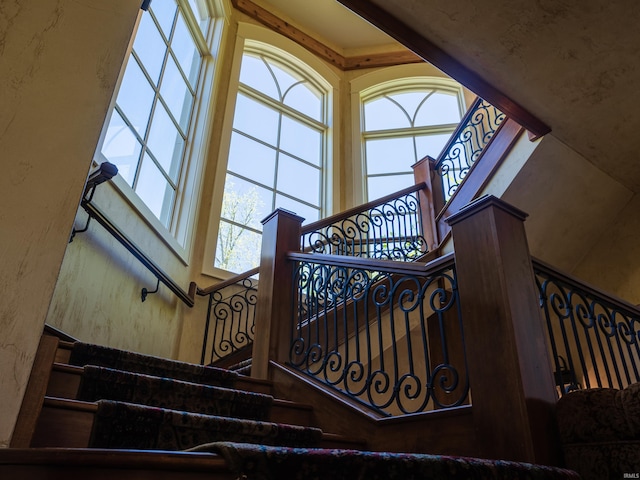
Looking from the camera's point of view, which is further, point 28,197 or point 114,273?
point 114,273

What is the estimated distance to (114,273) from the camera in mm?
3428

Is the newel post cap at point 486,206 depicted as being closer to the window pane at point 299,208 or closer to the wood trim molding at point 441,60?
the wood trim molding at point 441,60

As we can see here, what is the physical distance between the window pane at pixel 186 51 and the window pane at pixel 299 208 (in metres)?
1.76

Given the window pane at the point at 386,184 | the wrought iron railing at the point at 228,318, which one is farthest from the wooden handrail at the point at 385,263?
the window pane at the point at 386,184

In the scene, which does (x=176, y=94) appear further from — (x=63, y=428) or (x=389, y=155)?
(x=63, y=428)

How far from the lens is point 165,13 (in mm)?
4977

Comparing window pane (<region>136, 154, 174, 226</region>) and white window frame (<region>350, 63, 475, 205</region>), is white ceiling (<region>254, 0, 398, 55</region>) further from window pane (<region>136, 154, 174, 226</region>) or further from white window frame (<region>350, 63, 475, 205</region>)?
window pane (<region>136, 154, 174, 226</region>)

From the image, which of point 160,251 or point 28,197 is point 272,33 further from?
point 28,197

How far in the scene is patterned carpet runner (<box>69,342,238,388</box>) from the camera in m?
2.13

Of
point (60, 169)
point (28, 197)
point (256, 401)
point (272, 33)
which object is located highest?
point (272, 33)

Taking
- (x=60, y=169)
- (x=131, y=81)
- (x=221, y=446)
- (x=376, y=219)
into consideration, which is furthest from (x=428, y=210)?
(x=221, y=446)

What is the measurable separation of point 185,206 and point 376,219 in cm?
205

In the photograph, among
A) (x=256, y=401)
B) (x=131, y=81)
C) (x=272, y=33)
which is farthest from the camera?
(x=272, y=33)

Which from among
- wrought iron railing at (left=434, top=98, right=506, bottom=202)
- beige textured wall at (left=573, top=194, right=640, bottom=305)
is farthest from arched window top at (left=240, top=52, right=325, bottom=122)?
beige textured wall at (left=573, top=194, right=640, bottom=305)
